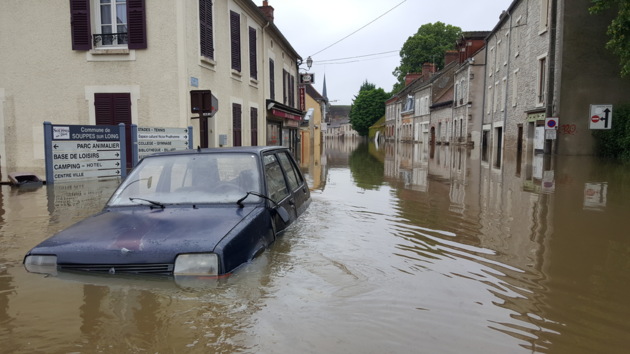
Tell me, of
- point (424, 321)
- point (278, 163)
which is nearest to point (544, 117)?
point (278, 163)

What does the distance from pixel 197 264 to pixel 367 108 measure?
85.8 m

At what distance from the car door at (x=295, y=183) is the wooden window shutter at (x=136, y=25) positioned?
27.3 ft

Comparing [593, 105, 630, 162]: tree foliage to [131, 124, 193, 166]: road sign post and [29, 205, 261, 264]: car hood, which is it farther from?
[29, 205, 261, 264]: car hood

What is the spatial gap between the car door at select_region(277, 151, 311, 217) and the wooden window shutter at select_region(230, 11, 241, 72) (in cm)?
1088

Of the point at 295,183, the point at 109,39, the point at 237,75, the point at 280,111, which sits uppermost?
the point at 109,39

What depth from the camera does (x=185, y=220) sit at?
3.60 meters

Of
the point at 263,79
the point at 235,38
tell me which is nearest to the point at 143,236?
the point at 235,38

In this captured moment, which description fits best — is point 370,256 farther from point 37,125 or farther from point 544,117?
point 544,117

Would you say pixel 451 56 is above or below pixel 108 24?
above

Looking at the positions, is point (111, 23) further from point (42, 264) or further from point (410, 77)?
point (410, 77)

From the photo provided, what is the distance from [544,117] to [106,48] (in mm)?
18716

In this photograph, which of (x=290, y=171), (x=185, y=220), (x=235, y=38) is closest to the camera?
(x=185, y=220)

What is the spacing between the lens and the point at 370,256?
470cm

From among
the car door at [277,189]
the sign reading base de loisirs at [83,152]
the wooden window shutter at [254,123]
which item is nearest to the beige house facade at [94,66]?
the sign reading base de loisirs at [83,152]
